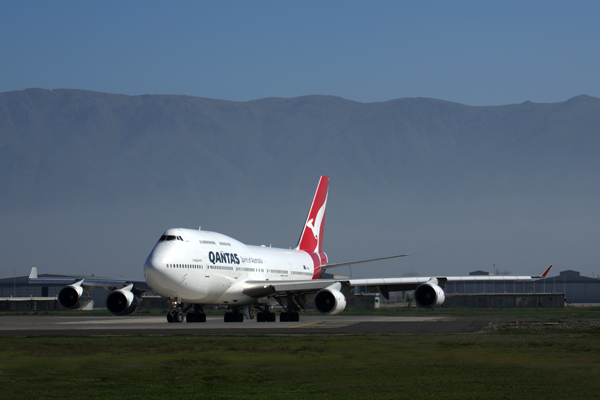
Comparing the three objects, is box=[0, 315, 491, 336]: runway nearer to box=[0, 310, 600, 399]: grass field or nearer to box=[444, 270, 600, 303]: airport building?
box=[0, 310, 600, 399]: grass field

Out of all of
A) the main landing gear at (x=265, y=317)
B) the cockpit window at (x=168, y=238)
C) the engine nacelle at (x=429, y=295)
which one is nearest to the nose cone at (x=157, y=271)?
the cockpit window at (x=168, y=238)

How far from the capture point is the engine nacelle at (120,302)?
3850cm

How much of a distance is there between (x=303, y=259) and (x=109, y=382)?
39000 mm

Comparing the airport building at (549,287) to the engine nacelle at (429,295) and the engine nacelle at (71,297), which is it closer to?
the engine nacelle at (429,295)

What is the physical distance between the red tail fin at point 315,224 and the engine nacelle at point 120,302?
1782 cm

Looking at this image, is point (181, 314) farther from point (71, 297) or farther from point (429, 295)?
point (429, 295)

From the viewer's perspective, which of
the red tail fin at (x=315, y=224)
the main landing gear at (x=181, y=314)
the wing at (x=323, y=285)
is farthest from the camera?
the red tail fin at (x=315, y=224)

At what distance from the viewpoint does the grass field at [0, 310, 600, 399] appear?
39.6 ft

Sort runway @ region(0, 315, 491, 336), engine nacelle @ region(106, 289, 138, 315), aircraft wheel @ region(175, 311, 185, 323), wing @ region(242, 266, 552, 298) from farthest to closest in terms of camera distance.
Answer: wing @ region(242, 266, 552, 298), engine nacelle @ region(106, 289, 138, 315), aircraft wheel @ region(175, 311, 185, 323), runway @ region(0, 315, 491, 336)

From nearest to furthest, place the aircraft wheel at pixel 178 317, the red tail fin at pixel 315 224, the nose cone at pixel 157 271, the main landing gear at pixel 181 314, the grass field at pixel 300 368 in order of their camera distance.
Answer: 1. the grass field at pixel 300 368
2. the nose cone at pixel 157 271
3. the main landing gear at pixel 181 314
4. the aircraft wheel at pixel 178 317
5. the red tail fin at pixel 315 224

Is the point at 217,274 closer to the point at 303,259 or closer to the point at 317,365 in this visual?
the point at 303,259

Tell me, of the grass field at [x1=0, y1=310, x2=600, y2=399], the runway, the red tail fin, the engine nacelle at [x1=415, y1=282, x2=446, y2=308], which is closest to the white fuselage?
the runway

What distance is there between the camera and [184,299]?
37000mm

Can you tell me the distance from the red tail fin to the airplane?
22.5 feet
